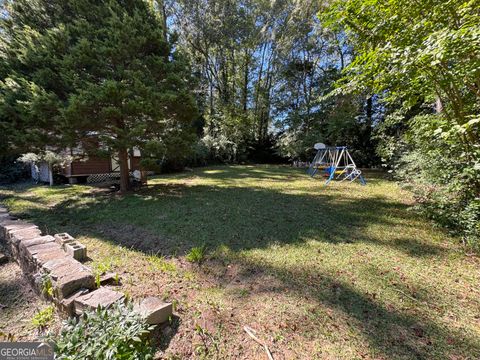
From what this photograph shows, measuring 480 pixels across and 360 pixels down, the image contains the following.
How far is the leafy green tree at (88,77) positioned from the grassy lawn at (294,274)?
5.82 feet

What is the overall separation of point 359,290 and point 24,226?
180 inches

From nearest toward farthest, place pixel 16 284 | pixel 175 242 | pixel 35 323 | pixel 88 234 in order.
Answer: pixel 35 323
pixel 16 284
pixel 175 242
pixel 88 234

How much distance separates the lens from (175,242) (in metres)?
3.23

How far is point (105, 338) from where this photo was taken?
1373mm

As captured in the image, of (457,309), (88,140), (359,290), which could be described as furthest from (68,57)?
(457,309)

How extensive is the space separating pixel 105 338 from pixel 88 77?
5504 millimetres

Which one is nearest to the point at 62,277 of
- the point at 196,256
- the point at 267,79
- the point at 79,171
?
the point at 196,256

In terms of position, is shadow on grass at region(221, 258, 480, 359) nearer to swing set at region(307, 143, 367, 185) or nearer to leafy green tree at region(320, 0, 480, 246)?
leafy green tree at region(320, 0, 480, 246)

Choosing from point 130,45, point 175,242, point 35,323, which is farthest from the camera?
point 130,45

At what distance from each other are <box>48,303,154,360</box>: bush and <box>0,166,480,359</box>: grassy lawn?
0.25 metres

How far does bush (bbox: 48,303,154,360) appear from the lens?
1315 millimetres

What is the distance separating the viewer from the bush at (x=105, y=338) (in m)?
1.32

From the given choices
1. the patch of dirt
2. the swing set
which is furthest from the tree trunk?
Answer: the swing set

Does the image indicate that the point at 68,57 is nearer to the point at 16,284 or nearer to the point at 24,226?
the point at 24,226
